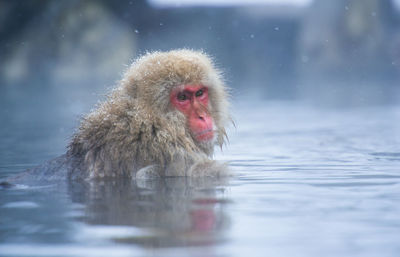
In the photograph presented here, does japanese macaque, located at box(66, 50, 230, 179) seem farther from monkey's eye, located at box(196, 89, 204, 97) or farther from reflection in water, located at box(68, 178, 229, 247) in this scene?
reflection in water, located at box(68, 178, 229, 247)

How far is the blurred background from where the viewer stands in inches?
886

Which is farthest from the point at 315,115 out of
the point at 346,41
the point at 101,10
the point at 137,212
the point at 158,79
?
the point at 346,41

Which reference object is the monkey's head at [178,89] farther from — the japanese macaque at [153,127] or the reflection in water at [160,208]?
the reflection in water at [160,208]

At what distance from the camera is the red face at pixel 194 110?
4.86m

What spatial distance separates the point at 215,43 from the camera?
32.3m

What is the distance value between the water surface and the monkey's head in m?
0.39

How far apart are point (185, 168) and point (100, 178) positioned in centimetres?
55

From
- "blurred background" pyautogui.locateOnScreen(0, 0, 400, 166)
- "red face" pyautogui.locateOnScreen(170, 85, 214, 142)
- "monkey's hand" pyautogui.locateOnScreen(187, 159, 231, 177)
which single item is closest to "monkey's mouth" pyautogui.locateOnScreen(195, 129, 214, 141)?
"red face" pyautogui.locateOnScreen(170, 85, 214, 142)

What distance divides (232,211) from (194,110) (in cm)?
150

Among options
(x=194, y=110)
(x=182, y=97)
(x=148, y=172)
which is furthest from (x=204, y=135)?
(x=148, y=172)

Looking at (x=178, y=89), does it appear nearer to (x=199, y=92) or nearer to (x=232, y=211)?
(x=199, y=92)

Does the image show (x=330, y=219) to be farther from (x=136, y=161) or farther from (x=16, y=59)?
(x=16, y=59)

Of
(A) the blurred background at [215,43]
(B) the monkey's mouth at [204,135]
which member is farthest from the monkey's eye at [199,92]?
(A) the blurred background at [215,43]

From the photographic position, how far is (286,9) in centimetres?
2967
